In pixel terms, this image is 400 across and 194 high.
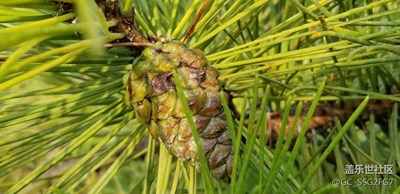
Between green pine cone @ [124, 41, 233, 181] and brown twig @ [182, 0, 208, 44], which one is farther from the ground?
brown twig @ [182, 0, 208, 44]

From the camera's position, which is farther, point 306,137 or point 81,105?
point 306,137

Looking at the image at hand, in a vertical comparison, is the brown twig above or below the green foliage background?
above

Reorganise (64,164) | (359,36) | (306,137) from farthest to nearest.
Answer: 1. (64,164)
2. (306,137)
3. (359,36)

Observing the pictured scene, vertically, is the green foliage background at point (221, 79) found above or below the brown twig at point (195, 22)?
below

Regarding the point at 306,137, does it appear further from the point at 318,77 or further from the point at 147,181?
the point at 147,181

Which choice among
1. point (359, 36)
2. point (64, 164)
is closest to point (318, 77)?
point (359, 36)

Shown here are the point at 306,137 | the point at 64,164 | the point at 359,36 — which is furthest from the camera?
the point at 64,164

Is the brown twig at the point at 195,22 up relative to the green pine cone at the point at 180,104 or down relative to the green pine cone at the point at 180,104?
up

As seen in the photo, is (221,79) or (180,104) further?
(221,79)
